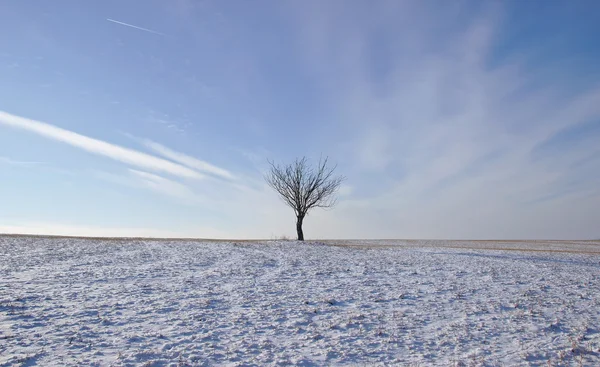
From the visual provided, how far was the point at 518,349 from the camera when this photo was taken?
1022 centimetres

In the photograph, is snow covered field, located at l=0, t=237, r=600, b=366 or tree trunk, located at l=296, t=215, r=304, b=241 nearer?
snow covered field, located at l=0, t=237, r=600, b=366

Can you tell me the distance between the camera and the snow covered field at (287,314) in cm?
938

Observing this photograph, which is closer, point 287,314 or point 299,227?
point 287,314

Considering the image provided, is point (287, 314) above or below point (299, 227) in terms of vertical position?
below

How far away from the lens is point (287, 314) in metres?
12.3

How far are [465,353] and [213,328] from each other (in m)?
6.86

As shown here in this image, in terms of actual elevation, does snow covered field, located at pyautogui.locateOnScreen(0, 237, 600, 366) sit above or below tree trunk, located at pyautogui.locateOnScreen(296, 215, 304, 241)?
below

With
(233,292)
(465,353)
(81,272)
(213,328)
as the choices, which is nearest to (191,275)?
(233,292)

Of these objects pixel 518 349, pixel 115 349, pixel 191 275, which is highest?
pixel 191 275

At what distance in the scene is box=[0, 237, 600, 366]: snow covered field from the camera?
9.38 meters

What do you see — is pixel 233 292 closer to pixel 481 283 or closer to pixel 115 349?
pixel 115 349

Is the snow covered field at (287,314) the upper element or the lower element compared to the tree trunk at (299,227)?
lower

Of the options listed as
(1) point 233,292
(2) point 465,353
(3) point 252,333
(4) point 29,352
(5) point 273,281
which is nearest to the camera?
(4) point 29,352

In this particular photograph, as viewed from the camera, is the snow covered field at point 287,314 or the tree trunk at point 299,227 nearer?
the snow covered field at point 287,314
